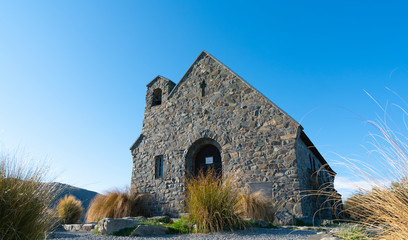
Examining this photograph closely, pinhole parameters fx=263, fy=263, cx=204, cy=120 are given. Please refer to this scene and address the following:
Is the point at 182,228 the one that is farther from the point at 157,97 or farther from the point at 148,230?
the point at 157,97

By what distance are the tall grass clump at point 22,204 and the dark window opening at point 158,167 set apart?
8.21 metres

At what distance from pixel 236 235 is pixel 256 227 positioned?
48.0 inches

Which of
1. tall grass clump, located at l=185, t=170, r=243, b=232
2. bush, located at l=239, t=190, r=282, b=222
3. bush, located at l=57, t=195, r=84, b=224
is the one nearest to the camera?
tall grass clump, located at l=185, t=170, r=243, b=232

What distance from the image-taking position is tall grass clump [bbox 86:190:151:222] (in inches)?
317

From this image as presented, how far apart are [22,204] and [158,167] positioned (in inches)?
340

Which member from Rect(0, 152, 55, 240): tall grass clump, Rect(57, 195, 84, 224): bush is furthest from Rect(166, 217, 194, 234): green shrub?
Rect(57, 195, 84, 224): bush

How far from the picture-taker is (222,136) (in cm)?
959

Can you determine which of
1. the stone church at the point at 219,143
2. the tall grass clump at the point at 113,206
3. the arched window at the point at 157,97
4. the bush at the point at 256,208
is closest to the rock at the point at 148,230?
the bush at the point at 256,208

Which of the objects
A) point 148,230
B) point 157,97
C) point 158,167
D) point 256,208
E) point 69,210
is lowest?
point 148,230

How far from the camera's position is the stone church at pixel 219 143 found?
8328 mm

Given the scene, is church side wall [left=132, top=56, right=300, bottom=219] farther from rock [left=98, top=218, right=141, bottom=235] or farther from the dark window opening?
rock [left=98, top=218, right=141, bottom=235]

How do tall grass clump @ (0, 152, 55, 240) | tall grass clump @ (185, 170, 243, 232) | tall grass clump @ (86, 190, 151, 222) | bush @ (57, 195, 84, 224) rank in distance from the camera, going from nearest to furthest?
tall grass clump @ (0, 152, 55, 240) < tall grass clump @ (185, 170, 243, 232) < tall grass clump @ (86, 190, 151, 222) < bush @ (57, 195, 84, 224)

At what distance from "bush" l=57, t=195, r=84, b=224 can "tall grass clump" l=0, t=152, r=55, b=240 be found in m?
7.59

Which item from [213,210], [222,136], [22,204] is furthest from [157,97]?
[22,204]
